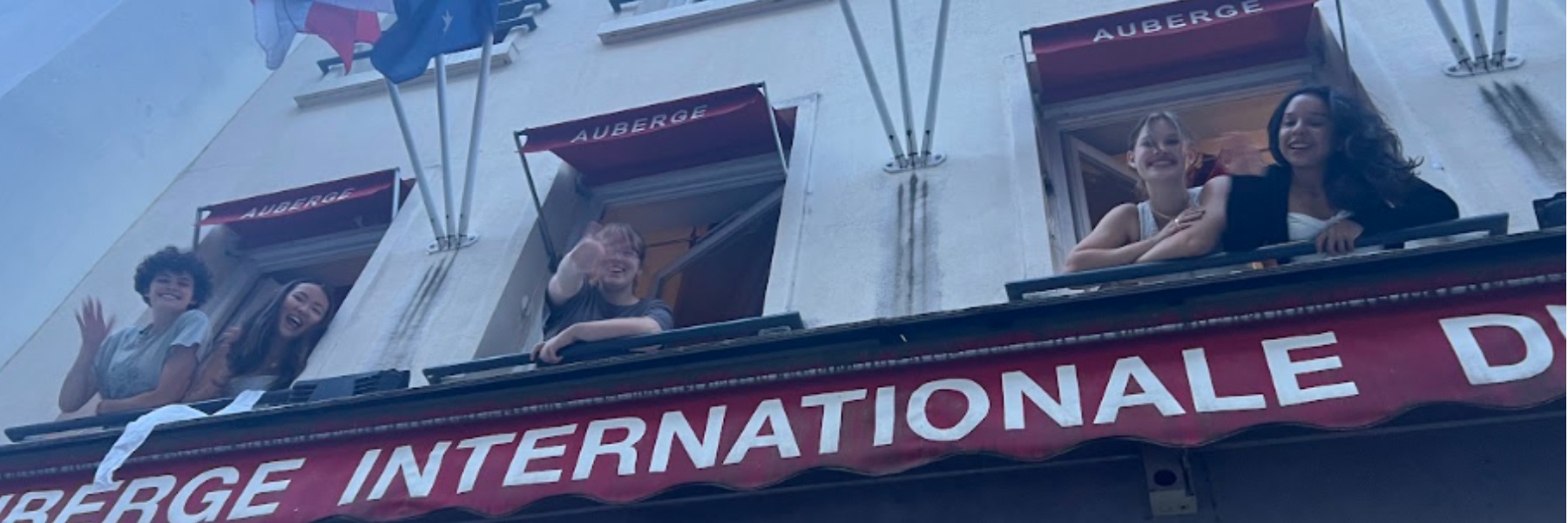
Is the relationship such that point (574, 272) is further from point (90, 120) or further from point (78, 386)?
point (90, 120)

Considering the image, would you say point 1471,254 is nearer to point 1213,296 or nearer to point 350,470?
point 1213,296

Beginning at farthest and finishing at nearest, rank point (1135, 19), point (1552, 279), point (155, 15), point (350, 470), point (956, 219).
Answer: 1. point (155, 15)
2. point (1135, 19)
3. point (956, 219)
4. point (350, 470)
5. point (1552, 279)

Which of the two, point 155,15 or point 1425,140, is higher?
point 155,15

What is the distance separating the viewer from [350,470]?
190 inches

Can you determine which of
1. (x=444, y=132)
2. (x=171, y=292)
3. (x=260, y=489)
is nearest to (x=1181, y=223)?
(x=260, y=489)

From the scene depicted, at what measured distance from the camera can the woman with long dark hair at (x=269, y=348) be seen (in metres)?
6.75

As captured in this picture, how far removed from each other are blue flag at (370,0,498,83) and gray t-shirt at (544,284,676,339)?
1.82 meters

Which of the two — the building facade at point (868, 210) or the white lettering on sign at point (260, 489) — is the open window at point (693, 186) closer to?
the building facade at point (868, 210)

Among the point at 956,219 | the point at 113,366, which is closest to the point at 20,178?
the point at 113,366

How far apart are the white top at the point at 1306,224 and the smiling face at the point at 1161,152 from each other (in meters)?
0.58

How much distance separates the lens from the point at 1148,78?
22.9 feet

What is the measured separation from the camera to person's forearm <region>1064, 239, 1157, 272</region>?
16.8 ft

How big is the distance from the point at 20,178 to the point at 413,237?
339 cm

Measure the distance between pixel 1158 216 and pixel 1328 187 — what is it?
737 mm
